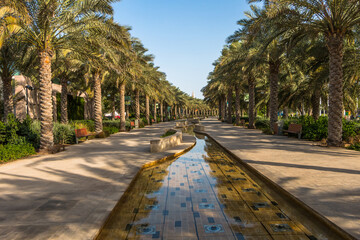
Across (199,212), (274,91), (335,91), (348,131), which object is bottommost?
(199,212)

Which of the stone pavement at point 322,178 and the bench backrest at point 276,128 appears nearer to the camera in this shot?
the stone pavement at point 322,178

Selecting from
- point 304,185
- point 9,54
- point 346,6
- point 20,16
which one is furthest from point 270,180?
point 9,54

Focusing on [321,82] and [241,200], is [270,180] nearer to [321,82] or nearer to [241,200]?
[241,200]

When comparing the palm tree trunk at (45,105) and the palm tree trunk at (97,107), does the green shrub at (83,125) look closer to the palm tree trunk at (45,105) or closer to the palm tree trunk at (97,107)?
the palm tree trunk at (97,107)

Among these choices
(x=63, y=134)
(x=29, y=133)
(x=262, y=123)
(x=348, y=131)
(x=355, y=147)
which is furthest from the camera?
(x=262, y=123)

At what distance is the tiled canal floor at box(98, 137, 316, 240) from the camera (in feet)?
12.1

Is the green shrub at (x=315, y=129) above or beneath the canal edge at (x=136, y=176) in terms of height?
above

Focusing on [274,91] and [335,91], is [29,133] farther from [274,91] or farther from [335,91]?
[274,91]

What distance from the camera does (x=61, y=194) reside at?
203 inches

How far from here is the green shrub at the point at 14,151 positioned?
8.91m

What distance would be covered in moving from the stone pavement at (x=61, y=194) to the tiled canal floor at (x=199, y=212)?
336mm

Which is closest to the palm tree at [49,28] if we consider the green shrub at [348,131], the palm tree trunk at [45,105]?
the palm tree trunk at [45,105]

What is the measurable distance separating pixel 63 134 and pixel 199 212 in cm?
1188

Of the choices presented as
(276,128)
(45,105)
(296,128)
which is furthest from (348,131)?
(45,105)
